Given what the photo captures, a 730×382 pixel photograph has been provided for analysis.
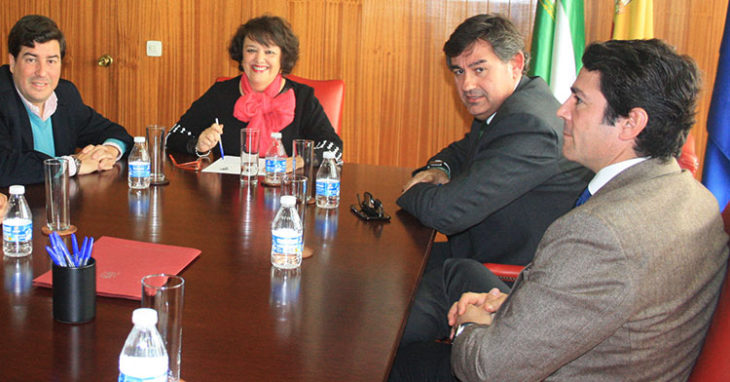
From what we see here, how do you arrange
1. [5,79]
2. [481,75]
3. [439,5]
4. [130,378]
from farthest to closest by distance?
[439,5]
[5,79]
[481,75]
[130,378]

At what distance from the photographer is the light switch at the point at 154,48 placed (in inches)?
179

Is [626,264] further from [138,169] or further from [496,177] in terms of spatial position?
[138,169]

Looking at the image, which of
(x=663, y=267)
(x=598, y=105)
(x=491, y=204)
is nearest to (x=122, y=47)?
(x=491, y=204)

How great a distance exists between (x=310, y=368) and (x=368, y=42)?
3.50m

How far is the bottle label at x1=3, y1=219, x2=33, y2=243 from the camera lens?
1414mm

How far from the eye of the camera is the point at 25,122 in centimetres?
254

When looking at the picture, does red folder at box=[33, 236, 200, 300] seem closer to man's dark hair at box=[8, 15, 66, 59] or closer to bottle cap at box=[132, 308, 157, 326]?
bottle cap at box=[132, 308, 157, 326]

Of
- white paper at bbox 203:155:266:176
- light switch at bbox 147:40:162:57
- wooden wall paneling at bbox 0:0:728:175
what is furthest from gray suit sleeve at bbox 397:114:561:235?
light switch at bbox 147:40:162:57

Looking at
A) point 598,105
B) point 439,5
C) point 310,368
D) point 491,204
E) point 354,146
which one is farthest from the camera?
point 354,146

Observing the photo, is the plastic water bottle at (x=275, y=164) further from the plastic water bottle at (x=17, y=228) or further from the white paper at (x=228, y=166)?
the plastic water bottle at (x=17, y=228)

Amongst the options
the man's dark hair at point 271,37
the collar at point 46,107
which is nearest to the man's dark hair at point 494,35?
the man's dark hair at point 271,37

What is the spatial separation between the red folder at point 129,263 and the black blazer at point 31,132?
739mm

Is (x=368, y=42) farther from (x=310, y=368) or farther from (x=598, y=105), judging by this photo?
(x=310, y=368)

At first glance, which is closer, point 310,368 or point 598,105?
point 310,368
